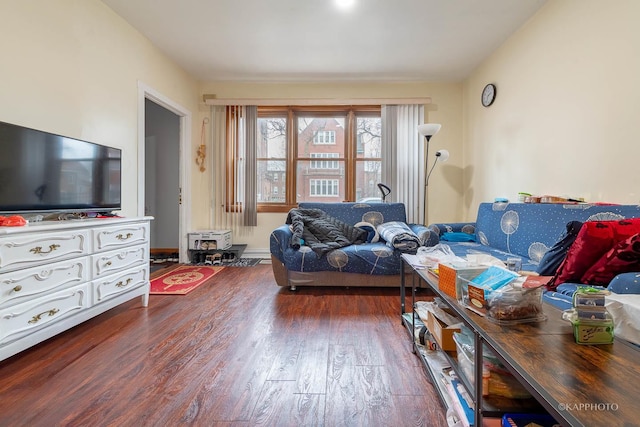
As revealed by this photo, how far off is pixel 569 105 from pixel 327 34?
2223mm

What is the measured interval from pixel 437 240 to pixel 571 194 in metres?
1.06

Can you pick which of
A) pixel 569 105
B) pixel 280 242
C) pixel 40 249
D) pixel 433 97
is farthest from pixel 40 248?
pixel 433 97

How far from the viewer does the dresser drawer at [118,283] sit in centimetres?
182

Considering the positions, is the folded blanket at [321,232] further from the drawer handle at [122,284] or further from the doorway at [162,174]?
the doorway at [162,174]

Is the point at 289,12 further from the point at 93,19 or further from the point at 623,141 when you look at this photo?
the point at 623,141

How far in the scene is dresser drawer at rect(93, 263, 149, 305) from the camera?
5.96 feet

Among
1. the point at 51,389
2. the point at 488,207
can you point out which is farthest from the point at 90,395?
the point at 488,207

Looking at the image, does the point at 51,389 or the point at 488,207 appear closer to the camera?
the point at 51,389

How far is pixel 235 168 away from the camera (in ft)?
13.2

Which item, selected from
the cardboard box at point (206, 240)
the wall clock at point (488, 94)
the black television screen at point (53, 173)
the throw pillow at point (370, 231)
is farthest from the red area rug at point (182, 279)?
the wall clock at point (488, 94)

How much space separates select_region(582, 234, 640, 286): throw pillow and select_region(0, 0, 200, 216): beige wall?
3318 millimetres

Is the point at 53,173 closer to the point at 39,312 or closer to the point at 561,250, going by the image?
the point at 39,312

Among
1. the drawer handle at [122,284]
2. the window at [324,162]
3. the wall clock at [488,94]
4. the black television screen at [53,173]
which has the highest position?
the wall clock at [488,94]

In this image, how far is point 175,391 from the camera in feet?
4.17
